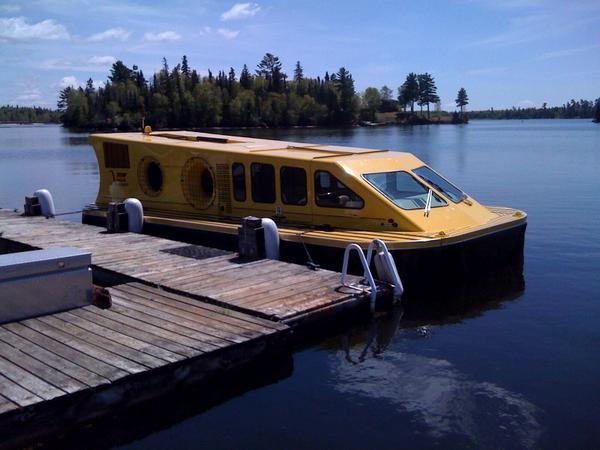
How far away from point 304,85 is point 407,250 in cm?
12536

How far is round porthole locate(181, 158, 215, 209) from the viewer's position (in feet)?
40.7

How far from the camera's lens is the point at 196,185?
41.1 feet

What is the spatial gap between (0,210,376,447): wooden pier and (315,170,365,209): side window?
135 centimetres

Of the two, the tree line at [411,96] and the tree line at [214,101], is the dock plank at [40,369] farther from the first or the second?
the tree line at [411,96]

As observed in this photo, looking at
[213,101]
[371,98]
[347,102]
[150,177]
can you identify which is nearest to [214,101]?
[213,101]

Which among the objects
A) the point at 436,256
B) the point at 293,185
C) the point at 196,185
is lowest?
the point at 436,256

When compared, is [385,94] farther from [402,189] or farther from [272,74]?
[402,189]

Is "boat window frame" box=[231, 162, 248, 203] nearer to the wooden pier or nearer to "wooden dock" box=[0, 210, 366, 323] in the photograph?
"wooden dock" box=[0, 210, 366, 323]

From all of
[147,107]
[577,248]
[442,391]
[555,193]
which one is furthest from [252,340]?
[147,107]

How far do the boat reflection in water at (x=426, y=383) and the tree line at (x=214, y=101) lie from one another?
99.4 m

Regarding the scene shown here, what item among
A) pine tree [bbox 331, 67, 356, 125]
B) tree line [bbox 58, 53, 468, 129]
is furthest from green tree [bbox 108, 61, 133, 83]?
pine tree [bbox 331, 67, 356, 125]

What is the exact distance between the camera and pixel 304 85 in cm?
13138

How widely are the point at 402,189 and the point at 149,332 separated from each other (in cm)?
521

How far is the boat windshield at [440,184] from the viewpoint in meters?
11.0
